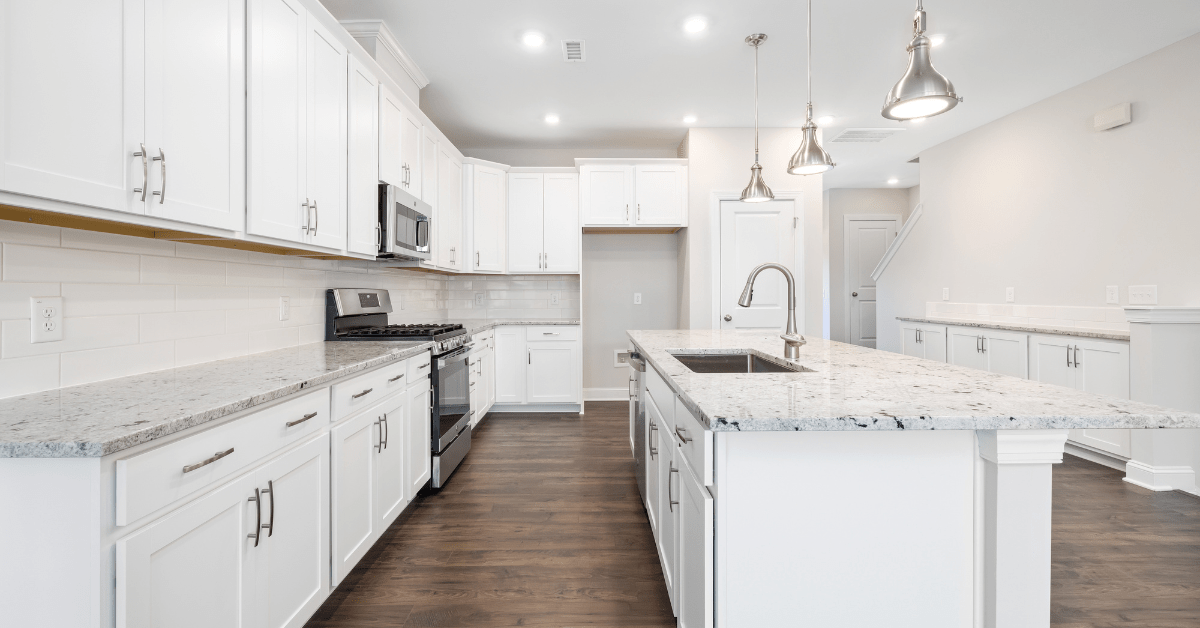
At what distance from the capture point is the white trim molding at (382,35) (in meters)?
2.94

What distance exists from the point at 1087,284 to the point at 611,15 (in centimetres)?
401

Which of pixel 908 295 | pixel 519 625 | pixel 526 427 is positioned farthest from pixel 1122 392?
pixel 526 427

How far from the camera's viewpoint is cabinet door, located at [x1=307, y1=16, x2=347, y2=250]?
6.99ft

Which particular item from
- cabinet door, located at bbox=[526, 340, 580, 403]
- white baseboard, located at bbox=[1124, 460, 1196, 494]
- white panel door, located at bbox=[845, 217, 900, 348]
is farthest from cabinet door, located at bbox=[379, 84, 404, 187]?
white panel door, located at bbox=[845, 217, 900, 348]

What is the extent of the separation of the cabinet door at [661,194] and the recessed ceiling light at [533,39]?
1783 millimetres

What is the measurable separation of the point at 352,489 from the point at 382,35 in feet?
8.69

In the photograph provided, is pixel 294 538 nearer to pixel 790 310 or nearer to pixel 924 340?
pixel 790 310

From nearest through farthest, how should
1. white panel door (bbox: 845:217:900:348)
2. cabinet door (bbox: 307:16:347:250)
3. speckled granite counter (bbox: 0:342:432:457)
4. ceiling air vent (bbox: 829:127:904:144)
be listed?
speckled granite counter (bbox: 0:342:432:457) < cabinet door (bbox: 307:16:347:250) < ceiling air vent (bbox: 829:127:904:144) < white panel door (bbox: 845:217:900:348)

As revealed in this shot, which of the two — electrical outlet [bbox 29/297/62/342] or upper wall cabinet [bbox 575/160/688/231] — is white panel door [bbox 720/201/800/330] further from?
electrical outlet [bbox 29/297/62/342]

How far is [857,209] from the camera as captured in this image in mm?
7586

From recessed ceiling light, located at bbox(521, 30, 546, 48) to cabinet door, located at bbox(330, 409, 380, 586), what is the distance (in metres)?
2.46

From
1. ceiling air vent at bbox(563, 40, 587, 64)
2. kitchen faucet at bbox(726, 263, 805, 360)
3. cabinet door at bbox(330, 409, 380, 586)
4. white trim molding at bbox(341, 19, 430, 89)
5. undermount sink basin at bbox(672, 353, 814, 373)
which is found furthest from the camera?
ceiling air vent at bbox(563, 40, 587, 64)

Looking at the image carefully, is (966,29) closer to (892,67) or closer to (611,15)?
(892,67)

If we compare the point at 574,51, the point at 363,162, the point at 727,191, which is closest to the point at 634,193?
the point at 727,191
